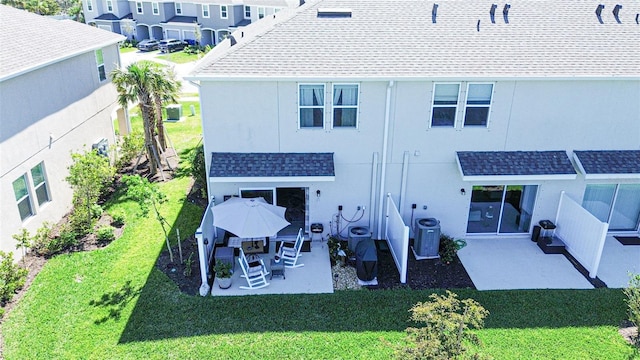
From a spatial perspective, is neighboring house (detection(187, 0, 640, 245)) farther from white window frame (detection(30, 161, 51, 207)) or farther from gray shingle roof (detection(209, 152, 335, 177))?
white window frame (detection(30, 161, 51, 207))

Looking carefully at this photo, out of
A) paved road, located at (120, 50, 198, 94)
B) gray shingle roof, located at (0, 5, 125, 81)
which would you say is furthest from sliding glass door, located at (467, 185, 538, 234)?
paved road, located at (120, 50, 198, 94)

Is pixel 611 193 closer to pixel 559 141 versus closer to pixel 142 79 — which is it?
pixel 559 141

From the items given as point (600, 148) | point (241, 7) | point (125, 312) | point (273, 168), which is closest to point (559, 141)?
point (600, 148)

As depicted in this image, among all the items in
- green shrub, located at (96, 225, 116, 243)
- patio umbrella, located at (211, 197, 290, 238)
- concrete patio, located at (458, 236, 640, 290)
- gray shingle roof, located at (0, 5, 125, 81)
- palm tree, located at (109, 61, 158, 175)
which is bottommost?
concrete patio, located at (458, 236, 640, 290)

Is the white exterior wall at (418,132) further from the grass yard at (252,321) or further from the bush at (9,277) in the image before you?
the bush at (9,277)

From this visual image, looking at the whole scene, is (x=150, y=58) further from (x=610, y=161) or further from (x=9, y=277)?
(x=610, y=161)

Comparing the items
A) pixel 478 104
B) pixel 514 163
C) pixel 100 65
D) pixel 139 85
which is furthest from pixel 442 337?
pixel 100 65
